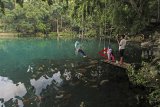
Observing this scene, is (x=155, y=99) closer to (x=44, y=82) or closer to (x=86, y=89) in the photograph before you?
(x=86, y=89)

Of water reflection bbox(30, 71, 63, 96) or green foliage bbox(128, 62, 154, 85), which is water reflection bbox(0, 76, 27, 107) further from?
green foliage bbox(128, 62, 154, 85)

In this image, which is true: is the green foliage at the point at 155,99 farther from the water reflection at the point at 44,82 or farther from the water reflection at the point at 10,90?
the water reflection at the point at 10,90

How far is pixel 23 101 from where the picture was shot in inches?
562

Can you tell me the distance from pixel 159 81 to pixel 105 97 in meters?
3.31

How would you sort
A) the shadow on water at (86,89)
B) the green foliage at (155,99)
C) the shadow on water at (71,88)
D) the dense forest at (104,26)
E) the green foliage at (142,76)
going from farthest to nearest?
the dense forest at (104,26)
the green foliage at (142,76)
the shadow on water at (71,88)
the shadow on water at (86,89)
the green foliage at (155,99)

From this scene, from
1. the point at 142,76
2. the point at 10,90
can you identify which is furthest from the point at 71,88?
the point at 142,76

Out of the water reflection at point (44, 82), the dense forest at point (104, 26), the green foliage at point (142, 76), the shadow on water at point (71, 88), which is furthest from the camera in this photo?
the water reflection at point (44, 82)

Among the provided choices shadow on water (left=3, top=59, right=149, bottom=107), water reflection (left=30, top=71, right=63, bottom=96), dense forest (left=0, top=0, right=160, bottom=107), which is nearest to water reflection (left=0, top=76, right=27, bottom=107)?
shadow on water (left=3, top=59, right=149, bottom=107)

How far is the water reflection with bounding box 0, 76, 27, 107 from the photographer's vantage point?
15161 millimetres

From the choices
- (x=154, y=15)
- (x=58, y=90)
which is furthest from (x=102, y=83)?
(x=154, y=15)

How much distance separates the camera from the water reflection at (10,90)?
15.2 metres

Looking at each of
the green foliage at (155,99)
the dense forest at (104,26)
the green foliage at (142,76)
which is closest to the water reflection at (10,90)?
the dense forest at (104,26)

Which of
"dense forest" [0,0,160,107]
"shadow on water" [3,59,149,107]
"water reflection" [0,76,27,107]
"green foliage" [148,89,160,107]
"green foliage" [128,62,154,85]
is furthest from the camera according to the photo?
"dense forest" [0,0,160,107]

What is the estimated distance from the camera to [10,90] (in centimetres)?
1714
